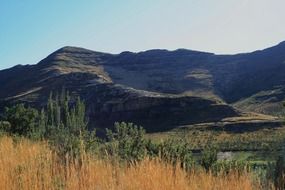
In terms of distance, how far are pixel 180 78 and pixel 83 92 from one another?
41300 millimetres

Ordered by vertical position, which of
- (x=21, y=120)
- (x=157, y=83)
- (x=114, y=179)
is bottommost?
(x=114, y=179)

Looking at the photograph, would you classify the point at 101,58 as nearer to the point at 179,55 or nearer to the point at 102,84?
the point at 179,55

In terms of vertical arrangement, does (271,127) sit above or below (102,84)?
below

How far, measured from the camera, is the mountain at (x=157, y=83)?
317 ft

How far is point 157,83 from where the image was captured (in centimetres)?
14000

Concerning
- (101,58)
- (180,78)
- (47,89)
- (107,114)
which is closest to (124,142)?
(107,114)

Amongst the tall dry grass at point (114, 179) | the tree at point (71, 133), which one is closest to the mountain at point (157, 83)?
the tree at point (71, 133)

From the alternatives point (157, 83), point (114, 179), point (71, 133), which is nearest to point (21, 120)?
point (71, 133)

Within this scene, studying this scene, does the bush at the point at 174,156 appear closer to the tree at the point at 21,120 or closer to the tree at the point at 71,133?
the tree at the point at 71,133

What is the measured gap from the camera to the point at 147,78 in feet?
483

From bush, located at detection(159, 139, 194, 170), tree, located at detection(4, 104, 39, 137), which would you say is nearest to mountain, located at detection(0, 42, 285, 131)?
tree, located at detection(4, 104, 39, 137)

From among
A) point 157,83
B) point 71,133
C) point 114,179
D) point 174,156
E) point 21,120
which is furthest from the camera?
point 157,83

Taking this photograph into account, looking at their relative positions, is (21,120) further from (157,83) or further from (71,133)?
(157,83)

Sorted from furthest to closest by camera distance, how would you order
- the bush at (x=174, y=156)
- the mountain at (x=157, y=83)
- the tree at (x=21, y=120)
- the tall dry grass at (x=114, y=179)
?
the mountain at (x=157, y=83) → the tree at (x=21, y=120) → the bush at (x=174, y=156) → the tall dry grass at (x=114, y=179)
